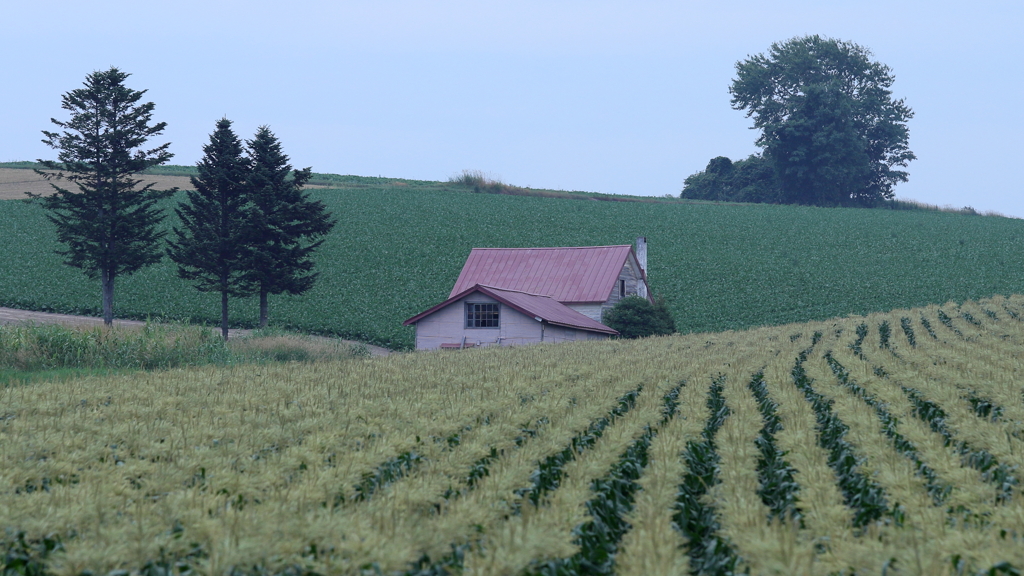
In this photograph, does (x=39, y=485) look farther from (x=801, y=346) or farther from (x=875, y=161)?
(x=875, y=161)

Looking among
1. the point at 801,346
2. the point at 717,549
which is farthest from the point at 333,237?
the point at 717,549

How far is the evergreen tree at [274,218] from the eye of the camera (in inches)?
1517

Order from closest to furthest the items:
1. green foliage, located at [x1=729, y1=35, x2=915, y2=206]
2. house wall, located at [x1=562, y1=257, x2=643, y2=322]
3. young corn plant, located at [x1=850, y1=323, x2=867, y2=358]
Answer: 1. young corn plant, located at [x1=850, y1=323, x2=867, y2=358]
2. house wall, located at [x1=562, y1=257, x2=643, y2=322]
3. green foliage, located at [x1=729, y1=35, x2=915, y2=206]

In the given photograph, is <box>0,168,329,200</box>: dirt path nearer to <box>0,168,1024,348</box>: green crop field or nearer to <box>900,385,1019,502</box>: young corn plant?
<box>0,168,1024,348</box>: green crop field

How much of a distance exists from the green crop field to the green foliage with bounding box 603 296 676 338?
6.38 metres

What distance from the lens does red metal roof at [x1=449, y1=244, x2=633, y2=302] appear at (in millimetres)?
43031

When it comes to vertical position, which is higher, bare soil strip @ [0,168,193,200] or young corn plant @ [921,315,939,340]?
bare soil strip @ [0,168,193,200]

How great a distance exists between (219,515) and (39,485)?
8.78 ft

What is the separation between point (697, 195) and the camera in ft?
348

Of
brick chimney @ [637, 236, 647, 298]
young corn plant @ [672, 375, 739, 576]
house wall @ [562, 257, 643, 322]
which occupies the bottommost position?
young corn plant @ [672, 375, 739, 576]

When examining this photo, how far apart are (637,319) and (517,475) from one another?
106 ft

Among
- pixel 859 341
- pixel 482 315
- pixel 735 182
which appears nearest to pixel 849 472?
pixel 859 341

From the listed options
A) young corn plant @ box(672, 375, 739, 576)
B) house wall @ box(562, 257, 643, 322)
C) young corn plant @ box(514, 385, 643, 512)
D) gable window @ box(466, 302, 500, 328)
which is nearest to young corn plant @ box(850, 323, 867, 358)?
young corn plant @ box(514, 385, 643, 512)

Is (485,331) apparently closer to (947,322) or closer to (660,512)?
(947,322)
